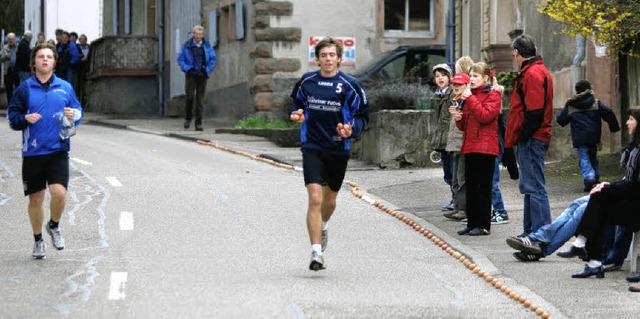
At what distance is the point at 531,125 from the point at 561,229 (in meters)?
1.26

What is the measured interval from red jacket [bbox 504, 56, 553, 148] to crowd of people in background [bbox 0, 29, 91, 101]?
2281cm

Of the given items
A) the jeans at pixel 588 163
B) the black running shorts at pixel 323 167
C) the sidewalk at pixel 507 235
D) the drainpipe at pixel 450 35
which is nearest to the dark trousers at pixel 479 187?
the sidewalk at pixel 507 235

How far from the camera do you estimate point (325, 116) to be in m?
12.5

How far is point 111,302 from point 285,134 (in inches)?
726

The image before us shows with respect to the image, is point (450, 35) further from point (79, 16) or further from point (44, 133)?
point (79, 16)

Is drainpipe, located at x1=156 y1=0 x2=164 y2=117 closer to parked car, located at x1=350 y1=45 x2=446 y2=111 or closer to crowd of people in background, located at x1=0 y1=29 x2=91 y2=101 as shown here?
crowd of people in background, located at x1=0 y1=29 x2=91 y2=101

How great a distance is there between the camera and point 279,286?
1123 centimetres

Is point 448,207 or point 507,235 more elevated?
point 448,207

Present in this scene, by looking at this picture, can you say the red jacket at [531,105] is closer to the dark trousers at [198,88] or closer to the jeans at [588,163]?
the jeans at [588,163]

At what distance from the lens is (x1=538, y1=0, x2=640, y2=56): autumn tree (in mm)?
18781

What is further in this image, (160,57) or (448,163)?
(160,57)

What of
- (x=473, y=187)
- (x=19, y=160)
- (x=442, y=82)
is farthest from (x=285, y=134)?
(x=473, y=187)

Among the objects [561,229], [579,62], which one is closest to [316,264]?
[561,229]

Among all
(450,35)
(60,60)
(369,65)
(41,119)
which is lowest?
(41,119)
